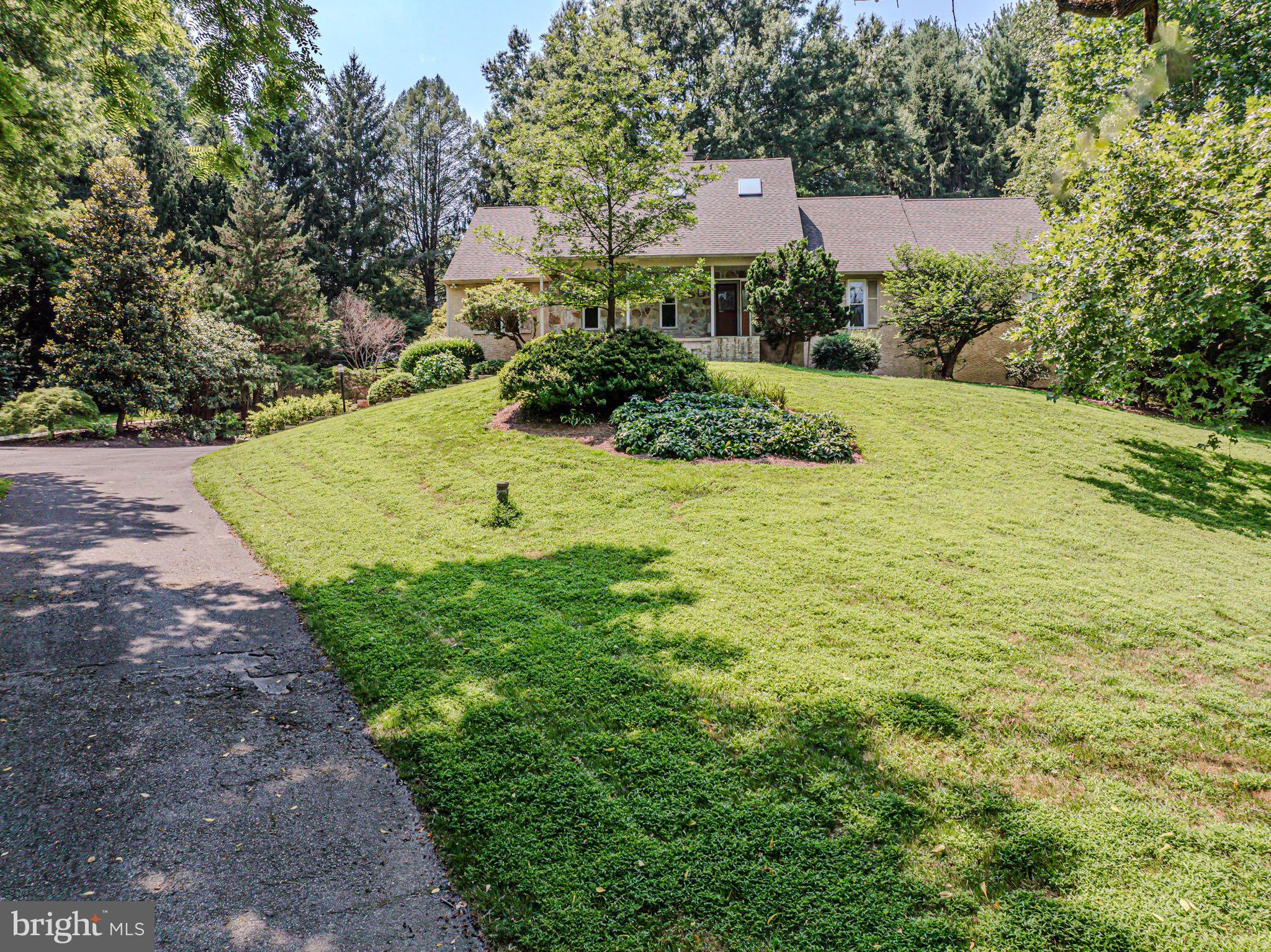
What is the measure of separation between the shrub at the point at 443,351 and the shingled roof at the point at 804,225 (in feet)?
8.74

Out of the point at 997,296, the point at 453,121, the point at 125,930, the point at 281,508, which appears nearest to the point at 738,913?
the point at 125,930

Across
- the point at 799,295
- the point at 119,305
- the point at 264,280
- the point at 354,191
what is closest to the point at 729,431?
the point at 799,295

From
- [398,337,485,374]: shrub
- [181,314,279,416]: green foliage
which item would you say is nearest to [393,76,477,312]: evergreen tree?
[181,314,279,416]: green foliage

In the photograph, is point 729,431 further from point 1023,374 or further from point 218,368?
point 218,368

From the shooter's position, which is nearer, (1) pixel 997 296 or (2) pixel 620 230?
(2) pixel 620 230

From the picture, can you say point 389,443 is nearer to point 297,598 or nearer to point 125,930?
point 297,598

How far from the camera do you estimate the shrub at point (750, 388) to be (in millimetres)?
11031

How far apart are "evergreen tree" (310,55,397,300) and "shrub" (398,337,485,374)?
19326 mm

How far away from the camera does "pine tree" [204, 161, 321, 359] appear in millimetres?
26078

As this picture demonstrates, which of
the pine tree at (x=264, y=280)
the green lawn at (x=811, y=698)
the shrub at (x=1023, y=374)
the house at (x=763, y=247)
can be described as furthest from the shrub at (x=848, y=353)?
the pine tree at (x=264, y=280)

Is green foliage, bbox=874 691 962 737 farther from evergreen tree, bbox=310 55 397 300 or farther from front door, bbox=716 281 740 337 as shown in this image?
evergreen tree, bbox=310 55 397 300

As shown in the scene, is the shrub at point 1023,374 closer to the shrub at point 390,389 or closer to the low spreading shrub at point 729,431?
the low spreading shrub at point 729,431

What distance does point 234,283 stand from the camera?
26.2 metres

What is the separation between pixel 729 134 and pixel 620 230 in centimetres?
2584
